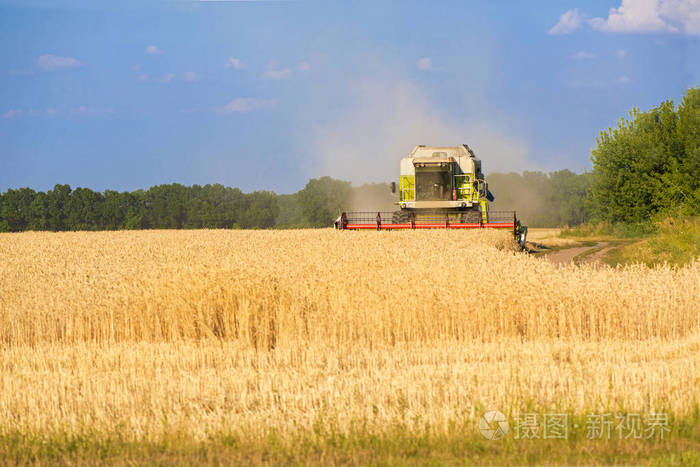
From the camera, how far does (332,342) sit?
31.6ft

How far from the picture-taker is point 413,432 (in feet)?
18.3

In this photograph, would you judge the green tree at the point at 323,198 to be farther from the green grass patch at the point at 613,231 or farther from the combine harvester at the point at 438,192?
the combine harvester at the point at 438,192

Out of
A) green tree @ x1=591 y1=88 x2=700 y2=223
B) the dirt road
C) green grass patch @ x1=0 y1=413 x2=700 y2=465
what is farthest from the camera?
A: green tree @ x1=591 y1=88 x2=700 y2=223

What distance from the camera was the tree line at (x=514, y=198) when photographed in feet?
116

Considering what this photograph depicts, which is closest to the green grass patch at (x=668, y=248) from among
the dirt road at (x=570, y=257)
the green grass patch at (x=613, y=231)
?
the dirt road at (x=570, y=257)

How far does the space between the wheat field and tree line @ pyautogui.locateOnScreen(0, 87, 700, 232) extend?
66.6 feet

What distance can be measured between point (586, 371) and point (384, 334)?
3391mm

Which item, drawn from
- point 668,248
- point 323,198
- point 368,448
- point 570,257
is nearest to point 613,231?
point 570,257

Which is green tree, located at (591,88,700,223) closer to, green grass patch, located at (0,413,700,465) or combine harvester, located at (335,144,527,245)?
combine harvester, located at (335,144,527,245)

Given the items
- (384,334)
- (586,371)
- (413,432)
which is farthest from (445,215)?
(413,432)

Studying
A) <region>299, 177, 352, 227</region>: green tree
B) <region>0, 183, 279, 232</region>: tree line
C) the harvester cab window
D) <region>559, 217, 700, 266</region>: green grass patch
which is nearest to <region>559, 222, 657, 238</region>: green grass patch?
<region>559, 217, 700, 266</region>: green grass patch

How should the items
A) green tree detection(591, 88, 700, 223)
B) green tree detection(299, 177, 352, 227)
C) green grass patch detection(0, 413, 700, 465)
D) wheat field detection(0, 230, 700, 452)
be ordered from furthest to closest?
green tree detection(299, 177, 352, 227) < green tree detection(591, 88, 700, 223) < wheat field detection(0, 230, 700, 452) < green grass patch detection(0, 413, 700, 465)

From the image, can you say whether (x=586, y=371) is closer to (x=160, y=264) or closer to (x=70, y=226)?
(x=160, y=264)

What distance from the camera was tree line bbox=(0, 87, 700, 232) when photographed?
3547cm
